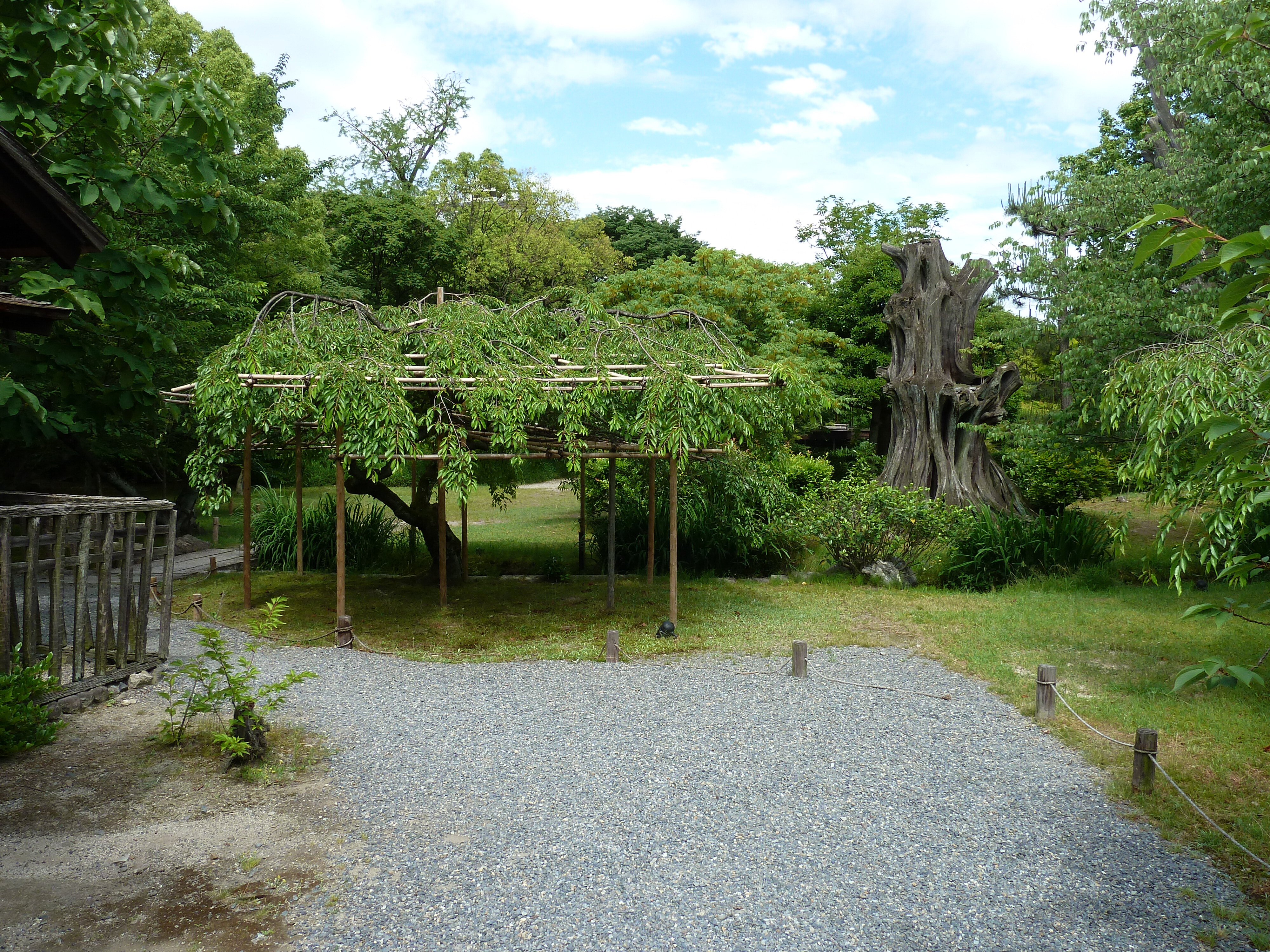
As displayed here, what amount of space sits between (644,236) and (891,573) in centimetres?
2536

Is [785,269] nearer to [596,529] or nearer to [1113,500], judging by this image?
[1113,500]

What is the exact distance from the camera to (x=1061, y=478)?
1388 centimetres

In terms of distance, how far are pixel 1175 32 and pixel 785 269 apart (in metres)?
10.9

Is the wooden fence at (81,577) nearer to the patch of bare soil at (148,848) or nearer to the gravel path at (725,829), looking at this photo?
the patch of bare soil at (148,848)

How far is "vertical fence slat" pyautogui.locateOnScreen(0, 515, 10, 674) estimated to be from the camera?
17.5ft

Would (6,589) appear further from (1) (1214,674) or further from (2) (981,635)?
(2) (981,635)

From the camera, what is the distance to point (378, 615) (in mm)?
9773

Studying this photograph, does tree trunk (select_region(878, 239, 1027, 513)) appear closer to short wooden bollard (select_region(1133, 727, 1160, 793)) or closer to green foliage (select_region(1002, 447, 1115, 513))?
green foliage (select_region(1002, 447, 1115, 513))

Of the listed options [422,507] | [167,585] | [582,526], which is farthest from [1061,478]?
[167,585]

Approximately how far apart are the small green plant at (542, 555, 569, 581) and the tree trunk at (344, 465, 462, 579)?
1.23m

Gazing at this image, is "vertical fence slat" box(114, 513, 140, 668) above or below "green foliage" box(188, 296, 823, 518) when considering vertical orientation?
below

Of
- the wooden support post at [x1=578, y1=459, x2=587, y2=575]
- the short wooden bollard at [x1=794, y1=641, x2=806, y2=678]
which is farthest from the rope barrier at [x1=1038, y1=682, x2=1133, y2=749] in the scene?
the wooden support post at [x1=578, y1=459, x2=587, y2=575]

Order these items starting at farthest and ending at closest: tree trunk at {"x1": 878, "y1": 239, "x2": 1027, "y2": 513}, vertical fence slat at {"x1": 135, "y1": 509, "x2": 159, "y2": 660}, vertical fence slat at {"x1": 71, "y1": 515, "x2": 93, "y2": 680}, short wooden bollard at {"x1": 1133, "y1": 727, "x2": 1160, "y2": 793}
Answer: tree trunk at {"x1": 878, "y1": 239, "x2": 1027, "y2": 513}
vertical fence slat at {"x1": 135, "y1": 509, "x2": 159, "y2": 660}
vertical fence slat at {"x1": 71, "y1": 515, "x2": 93, "y2": 680}
short wooden bollard at {"x1": 1133, "y1": 727, "x2": 1160, "y2": 793}

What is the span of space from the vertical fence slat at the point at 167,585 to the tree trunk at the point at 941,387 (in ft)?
37.5
